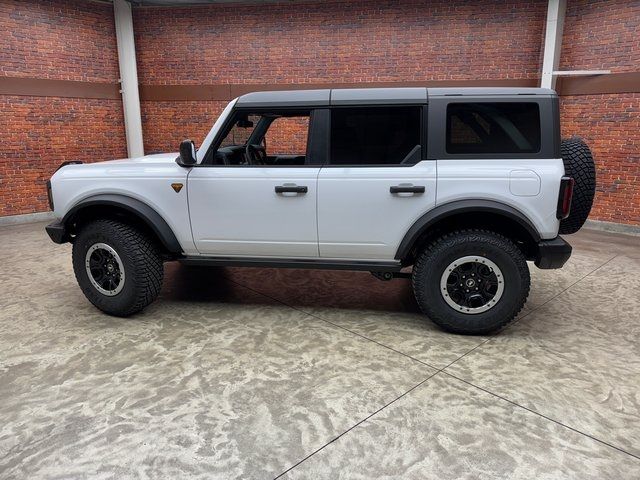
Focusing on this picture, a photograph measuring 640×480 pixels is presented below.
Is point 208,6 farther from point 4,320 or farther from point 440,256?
point 440,256

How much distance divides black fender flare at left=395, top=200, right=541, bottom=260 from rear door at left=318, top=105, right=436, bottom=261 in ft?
0.19

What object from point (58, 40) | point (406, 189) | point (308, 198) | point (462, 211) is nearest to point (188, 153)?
point (308, 198)

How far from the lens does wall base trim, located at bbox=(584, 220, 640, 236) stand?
8.01 metres

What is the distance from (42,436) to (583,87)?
30.6 ft

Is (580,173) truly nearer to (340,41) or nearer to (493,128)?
(493,128)

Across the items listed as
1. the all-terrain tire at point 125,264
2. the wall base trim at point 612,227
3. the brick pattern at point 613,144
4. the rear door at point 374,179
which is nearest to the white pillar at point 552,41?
the brick pattern at point 613,144

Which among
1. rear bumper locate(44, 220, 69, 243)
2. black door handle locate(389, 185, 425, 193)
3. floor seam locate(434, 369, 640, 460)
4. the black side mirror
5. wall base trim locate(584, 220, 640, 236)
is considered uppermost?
the black side mirror

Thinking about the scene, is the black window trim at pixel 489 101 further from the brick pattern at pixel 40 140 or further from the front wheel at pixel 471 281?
the brick pattern at pixel 40 140

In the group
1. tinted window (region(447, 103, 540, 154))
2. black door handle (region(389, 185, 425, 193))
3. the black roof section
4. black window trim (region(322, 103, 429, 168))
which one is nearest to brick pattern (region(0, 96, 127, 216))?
the black roof section

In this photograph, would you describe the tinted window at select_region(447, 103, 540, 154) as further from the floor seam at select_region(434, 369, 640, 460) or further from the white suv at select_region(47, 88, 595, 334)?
the floor seam at select_region(434, 369, 640, 460)

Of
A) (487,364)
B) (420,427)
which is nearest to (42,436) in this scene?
(420,427)

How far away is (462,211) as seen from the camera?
351cm

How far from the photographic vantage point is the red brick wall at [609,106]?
7.73m

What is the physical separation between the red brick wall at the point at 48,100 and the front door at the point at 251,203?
6.87 m
